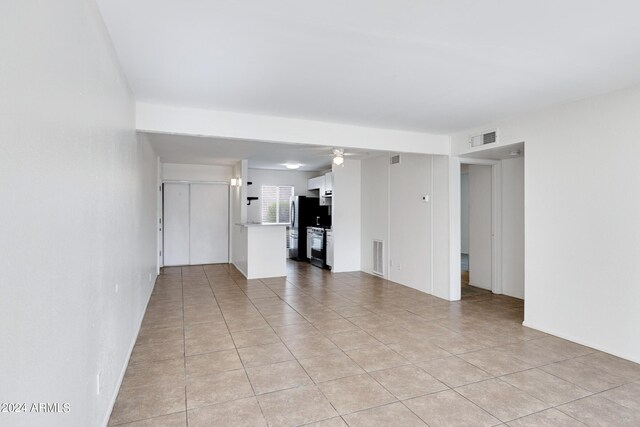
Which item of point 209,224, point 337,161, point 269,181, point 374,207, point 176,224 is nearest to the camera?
point 337,161

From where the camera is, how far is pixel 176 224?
27.4 ft

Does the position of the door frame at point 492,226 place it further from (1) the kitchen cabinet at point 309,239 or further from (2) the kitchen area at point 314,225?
(1) the kitchen cabinet at point 309,239

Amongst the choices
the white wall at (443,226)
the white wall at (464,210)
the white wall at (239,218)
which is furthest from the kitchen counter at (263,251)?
the white wall at (464,210)

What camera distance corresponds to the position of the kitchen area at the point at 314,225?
8.12 metres

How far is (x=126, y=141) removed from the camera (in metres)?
3.03

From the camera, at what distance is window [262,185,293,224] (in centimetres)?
986

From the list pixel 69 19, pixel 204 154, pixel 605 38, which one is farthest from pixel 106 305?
pixel 204 154

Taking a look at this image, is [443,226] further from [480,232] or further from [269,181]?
[269,181]

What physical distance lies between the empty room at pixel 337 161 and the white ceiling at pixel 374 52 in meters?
0.02

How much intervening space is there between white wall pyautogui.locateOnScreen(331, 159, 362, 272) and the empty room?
1.78 metres

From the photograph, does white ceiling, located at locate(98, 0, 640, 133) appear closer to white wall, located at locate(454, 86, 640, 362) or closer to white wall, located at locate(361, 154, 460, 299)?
white wall, located at locate(454, 86, 640, 362)

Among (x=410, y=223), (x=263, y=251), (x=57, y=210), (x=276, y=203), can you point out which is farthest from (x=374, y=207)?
(x=57, y=210)

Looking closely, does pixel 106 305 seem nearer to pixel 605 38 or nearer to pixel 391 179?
pixel 605 38

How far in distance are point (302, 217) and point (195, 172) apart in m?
2.81
